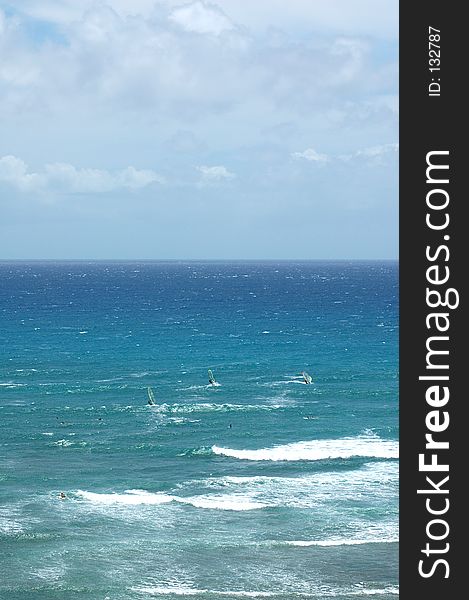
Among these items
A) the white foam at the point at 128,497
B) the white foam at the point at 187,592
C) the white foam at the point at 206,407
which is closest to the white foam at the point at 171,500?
the white foam at the point at 128,497

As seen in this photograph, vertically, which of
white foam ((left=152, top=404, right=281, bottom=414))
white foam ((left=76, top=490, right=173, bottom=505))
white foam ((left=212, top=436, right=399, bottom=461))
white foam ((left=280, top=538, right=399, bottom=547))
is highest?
white foam ((left=152, top=404, right=281, bottom=414))

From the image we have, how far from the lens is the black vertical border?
9.17 m

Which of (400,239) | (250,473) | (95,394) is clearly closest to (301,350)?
(95,394)

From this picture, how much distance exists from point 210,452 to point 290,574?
24265 mm

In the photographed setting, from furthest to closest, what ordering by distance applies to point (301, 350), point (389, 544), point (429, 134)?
point (301, 350)
point (389, 544)
point (429, 134)

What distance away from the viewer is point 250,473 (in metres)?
61.0

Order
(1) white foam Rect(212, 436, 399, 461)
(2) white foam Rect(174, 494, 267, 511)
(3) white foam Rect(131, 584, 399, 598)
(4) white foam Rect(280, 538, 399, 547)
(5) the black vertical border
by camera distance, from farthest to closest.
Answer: (1) white foam Rect(212, 436, 399, 461)
(2) white foam Rect(174, 494, 267, 511)
(4) white foam Rect(280, 538, 399, 547)
(3) white foam Rect(131, 584, 399, 598)
(5) the black vertical border

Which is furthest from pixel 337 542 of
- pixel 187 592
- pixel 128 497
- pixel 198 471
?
pixel 198 471

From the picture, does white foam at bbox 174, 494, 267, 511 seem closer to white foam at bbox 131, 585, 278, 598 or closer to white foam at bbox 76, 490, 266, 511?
white foam at bbox 76, 490, 266, 511

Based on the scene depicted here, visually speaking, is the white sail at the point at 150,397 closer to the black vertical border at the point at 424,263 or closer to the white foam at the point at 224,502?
the white foam at the point at 224,502

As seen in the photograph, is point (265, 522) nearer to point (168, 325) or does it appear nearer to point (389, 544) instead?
point (389, 544)

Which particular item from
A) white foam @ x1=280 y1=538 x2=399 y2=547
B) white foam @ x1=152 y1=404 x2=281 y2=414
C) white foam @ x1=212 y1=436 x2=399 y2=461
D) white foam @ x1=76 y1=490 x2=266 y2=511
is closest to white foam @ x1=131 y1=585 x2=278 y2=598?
white foam @ x1=280 y1=538 x2=399 y2=547

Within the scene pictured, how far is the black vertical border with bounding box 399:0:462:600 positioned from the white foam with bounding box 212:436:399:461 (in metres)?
55.8

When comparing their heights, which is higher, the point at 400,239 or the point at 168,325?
the point at 400,239
